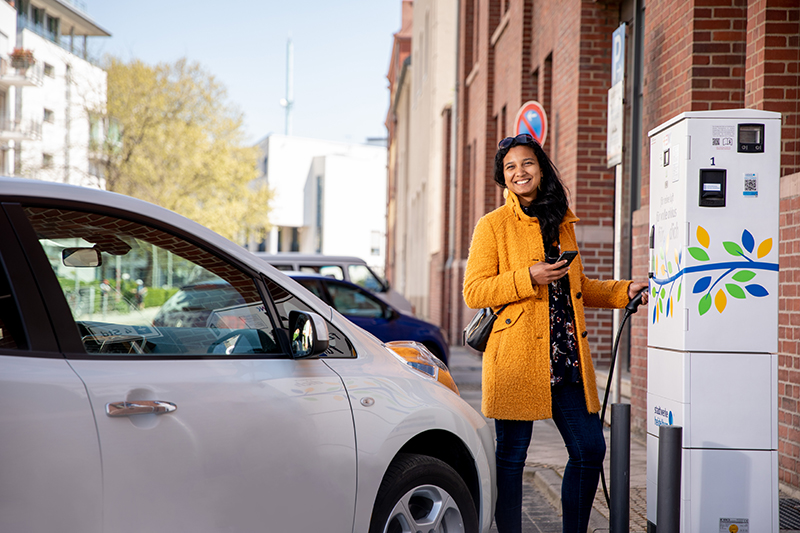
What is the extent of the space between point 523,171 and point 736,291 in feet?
3.42

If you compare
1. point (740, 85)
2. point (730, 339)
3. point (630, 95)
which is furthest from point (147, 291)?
point (630, 95)

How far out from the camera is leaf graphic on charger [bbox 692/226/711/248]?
370 centimetres

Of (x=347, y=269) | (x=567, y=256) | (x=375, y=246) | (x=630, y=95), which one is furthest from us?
(x=375, y=246)

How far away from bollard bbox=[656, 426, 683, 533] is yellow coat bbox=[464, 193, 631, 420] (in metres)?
0.31

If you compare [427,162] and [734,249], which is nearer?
[734,249]

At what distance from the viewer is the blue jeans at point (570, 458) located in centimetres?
369

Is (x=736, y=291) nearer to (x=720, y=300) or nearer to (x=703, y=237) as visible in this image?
(x=720, y=300)

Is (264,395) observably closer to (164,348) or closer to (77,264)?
(164,348)

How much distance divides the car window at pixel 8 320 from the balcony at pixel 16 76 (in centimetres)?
4612

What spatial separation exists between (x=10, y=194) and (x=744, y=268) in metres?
2.87

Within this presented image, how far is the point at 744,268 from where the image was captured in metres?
3.69

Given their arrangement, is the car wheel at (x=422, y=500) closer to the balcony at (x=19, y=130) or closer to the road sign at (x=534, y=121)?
the road sign at (x=534, y=121)

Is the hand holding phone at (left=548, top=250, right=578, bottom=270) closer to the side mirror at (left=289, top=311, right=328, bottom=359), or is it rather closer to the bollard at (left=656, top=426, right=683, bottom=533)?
the bollard at (left=656, top=426, right=683, bottom=533)

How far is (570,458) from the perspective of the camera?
148 inches
